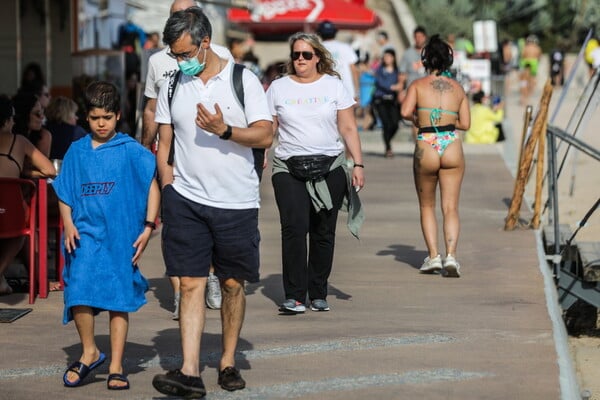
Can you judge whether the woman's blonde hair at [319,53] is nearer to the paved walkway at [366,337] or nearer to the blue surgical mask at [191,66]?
the paved walkway at [366,337]

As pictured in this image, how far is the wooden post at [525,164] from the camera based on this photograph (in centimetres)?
1274

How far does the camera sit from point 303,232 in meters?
8.91

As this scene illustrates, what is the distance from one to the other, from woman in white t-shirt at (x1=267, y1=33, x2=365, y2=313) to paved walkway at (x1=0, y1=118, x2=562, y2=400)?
0.45m

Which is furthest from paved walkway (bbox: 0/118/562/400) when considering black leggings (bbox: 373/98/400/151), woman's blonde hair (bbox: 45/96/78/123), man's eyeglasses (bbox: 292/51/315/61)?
black leggings (bbox: 373/98/400/151)

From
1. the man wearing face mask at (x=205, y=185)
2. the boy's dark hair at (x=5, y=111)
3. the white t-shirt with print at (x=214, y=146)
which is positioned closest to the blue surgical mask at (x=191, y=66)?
the man wearing face mask at (x=205, y=185)

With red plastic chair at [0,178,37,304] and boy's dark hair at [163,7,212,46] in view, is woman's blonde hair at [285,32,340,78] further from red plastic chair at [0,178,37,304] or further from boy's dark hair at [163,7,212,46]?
boy's dark hair at [163,7,212,46]

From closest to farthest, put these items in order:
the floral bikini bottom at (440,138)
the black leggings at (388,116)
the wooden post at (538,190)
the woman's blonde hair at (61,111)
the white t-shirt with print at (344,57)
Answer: the floral bikini bottom at (440,138) → the woman's blonde hair at (61,111) → the wooden post at (538,190) → the white t-shirt with print at (344,57) → the black leggings at (388,116)

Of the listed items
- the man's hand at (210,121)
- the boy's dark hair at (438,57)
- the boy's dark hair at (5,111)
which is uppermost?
the boy's dark hair at (438,57)

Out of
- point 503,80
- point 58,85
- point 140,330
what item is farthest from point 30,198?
point 503,80

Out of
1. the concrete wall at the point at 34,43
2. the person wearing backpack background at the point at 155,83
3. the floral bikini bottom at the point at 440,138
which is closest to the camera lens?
the person wearing backpack background at the point at 155,83

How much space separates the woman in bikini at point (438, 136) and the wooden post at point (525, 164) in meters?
2.21

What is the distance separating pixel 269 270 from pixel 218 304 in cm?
193

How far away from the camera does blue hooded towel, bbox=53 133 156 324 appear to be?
6.76 metres

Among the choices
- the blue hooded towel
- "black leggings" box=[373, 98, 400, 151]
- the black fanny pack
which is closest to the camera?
the blue hooded towel
